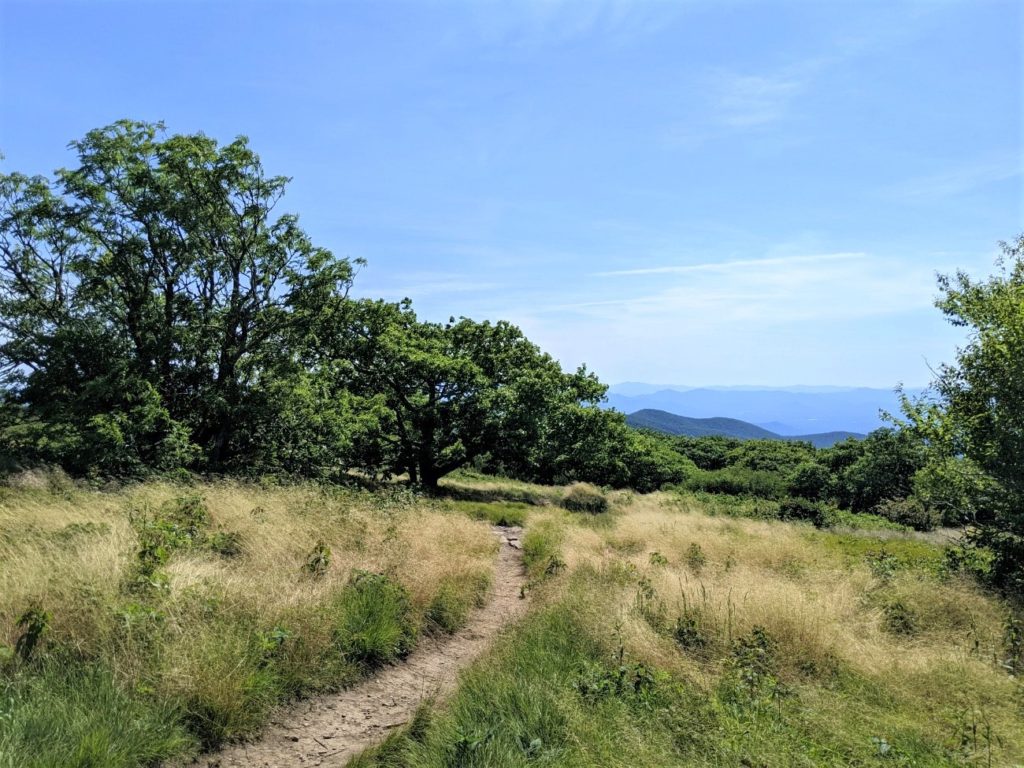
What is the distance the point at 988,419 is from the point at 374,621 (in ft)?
42.0

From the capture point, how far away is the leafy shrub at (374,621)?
628cm

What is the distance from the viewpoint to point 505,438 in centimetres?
2858

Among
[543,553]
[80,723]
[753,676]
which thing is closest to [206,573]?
[80,723]

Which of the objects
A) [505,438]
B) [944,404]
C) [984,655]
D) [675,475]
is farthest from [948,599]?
[675,475]

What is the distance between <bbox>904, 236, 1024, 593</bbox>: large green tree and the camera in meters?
9.56

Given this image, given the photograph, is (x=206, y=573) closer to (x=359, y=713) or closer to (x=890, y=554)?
(x=359, y=713)

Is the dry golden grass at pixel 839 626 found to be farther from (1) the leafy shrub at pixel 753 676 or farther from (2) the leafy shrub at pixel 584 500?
(2) the leafy shrub at pixel 584 500

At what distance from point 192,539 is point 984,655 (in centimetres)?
1010

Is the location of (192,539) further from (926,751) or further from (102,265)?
(102,265)

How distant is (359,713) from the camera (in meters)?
5.33

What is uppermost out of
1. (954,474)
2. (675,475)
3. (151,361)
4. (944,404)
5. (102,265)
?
(102,265)

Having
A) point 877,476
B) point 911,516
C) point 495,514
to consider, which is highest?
point 495,514

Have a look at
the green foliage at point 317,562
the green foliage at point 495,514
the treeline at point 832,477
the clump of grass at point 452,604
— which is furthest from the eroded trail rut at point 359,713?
the treeline at point 832,477

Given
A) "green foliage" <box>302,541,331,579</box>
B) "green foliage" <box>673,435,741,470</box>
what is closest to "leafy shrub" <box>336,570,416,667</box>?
"green foliage" <box>302,541,331,579</box>
